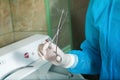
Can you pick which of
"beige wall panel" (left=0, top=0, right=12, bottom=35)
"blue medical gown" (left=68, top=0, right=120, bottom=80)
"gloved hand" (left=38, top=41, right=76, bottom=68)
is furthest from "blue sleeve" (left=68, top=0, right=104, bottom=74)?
"beige wall panel" (left=0, top=0, right=12, bottom=35)

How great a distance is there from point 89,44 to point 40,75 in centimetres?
28

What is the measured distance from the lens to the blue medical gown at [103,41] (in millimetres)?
777

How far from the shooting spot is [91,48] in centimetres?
88

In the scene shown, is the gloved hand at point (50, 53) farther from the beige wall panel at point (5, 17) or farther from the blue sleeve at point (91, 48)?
the beige wall panel at point (5, 17)

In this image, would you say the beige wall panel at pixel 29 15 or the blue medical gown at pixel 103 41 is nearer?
the blue medical gown at pixel 103 41

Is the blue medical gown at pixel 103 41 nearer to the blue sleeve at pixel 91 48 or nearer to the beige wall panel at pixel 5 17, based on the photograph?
the blue sleeve at pixel 91 48

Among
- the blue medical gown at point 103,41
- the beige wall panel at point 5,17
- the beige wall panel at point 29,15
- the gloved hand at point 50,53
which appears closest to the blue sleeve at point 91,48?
the blue medical gown at point 103,41

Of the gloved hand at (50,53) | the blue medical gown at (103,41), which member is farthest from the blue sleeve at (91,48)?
the gloved hand at (50,53)

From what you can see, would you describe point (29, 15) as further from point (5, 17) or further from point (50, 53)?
point (50, 53)

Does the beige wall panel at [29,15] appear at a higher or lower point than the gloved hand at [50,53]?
higher

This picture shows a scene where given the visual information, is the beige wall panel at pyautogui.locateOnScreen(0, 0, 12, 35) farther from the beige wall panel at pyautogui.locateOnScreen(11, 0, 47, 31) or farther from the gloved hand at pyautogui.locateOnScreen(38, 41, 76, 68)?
the gloved hand at pyautogui.locateOnScreen(38, 41, 76, 68)

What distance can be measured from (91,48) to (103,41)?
96 millimetres

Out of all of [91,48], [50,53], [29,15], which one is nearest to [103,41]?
[91,48]

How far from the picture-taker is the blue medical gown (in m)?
0.78
